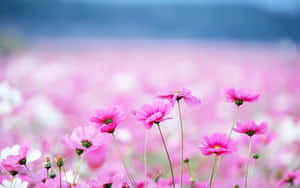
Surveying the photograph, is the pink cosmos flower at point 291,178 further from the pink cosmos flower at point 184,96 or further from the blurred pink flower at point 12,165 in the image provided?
the blurred pink flower at point 12,165

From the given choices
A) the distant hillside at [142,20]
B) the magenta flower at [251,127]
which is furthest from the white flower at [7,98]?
the distant hillside at [142,20]

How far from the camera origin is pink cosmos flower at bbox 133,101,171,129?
1.68 ft

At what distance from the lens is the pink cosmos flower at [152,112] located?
513mm

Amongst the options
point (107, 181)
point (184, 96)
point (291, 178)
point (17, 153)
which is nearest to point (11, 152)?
point (17, 153)

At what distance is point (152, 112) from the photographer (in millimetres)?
539

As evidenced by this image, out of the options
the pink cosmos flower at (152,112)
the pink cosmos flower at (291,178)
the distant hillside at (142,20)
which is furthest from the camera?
the distant hillside at (142,20)

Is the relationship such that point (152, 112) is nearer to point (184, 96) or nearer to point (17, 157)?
point (184, 96)

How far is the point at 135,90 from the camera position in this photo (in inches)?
72.7

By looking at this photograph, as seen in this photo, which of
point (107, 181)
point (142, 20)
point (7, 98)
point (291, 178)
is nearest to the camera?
point (107, 181)

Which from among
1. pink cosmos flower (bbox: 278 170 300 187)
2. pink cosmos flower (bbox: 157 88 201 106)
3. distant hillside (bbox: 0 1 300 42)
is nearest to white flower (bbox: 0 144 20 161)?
pink cosmos flower (bbox: 157 88 201 106)

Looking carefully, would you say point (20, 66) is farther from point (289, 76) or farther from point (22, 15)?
point (22, 15)

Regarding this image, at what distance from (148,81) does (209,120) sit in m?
0.56

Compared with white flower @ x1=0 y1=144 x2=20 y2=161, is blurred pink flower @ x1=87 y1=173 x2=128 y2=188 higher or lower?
lower

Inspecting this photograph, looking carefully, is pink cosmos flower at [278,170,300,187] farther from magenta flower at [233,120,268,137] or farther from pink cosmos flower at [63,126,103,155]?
pink cosmos flower at [63,126,103,155]
